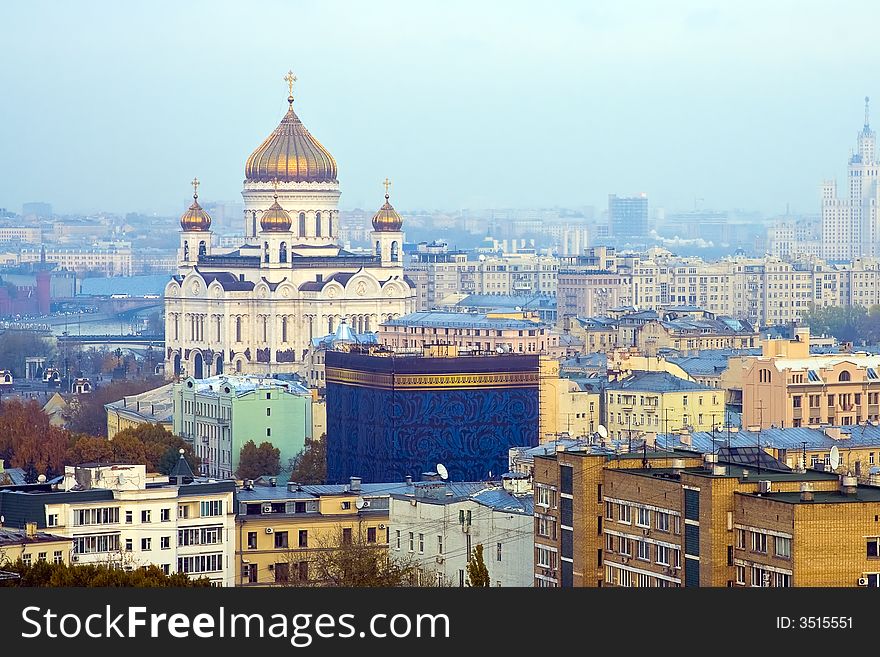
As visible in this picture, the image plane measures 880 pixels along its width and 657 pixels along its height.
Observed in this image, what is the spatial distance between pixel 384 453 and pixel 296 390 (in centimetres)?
948

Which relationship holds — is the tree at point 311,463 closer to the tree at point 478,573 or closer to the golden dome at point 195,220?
the tree at point 478,573

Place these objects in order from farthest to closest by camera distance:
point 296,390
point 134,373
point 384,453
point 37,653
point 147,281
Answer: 1. point 147,281
2. point 134,373
3. point 296,390
4. point 384,453
5. point 37,653

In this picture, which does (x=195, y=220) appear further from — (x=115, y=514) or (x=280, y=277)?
(x=115, y=514)

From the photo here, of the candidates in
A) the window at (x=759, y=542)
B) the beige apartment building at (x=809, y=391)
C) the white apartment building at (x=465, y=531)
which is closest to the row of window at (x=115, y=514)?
the white apartment building at (x=465, y=531)

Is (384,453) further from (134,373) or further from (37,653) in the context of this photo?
(134,373)

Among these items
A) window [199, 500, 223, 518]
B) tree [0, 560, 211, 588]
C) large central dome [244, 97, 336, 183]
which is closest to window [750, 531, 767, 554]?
tree [0, 560, 211, 588]

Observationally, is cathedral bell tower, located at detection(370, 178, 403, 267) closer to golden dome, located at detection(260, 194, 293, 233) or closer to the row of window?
golden dome, located at detection(260, 194, 293, 233)

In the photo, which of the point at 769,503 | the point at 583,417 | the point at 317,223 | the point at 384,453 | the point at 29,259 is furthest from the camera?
the point at 29,259

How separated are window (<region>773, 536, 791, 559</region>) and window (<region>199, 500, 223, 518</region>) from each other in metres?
10.5

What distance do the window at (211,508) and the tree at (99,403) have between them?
2468 centimetres

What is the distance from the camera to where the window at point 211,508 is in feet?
113

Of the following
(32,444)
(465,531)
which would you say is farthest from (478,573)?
(32,444)

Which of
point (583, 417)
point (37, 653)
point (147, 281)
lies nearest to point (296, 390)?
point (583, 417)

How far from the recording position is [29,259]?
175 m
